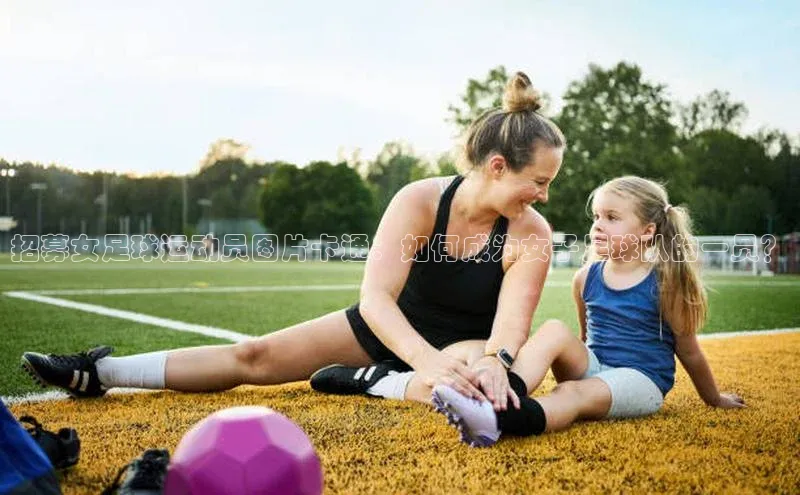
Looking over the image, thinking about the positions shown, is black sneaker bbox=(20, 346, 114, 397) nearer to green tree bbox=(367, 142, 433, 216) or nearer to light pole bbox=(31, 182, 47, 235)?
green tree bbox=(367, 142, 433, 216)

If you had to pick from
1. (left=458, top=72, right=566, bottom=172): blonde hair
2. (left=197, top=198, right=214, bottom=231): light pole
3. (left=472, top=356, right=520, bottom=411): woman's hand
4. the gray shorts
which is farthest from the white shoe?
(left=197, top=198, right=214, bottom=231): light pole

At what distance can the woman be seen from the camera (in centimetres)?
295

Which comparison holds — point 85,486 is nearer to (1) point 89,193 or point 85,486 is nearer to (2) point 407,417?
(2) point 407,417

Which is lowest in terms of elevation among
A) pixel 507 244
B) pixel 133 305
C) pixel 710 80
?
pixel 133 305

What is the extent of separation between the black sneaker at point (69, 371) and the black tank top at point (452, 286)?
1476 mm

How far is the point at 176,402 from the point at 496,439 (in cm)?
160

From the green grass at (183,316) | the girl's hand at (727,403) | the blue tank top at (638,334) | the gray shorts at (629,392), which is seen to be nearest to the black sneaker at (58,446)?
the green grass at (183,316)

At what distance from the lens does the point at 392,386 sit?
3375 millimetres

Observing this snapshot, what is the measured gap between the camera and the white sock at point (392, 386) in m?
3.33

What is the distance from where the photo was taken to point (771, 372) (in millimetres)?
4590

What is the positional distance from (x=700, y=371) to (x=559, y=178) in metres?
39.3

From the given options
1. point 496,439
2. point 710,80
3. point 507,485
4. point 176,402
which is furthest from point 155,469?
point 710,80

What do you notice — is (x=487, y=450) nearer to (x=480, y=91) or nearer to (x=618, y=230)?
(x=618, y=230)

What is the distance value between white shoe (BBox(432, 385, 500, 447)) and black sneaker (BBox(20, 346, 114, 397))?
1816 millimetres
